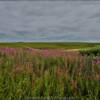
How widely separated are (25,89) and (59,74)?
85 centimetres

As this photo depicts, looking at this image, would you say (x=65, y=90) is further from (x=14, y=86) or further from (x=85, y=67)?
(x=85, y=67)

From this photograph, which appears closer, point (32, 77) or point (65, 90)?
point (65, 90)

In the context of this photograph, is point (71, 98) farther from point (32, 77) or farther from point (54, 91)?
point (32, 77)

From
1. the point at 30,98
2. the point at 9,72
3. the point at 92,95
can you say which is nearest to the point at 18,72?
the point at 9,72

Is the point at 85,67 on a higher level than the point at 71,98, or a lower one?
higher

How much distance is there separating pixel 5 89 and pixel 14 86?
0.15 metres

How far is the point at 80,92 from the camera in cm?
366

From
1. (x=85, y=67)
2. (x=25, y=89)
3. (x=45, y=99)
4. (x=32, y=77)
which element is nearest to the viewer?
(x=45, y=99)

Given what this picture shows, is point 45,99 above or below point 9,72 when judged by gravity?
below

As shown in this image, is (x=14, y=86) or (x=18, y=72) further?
(x=18, y=72)

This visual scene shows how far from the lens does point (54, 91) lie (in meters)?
3.54

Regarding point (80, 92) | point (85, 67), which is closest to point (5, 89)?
point (80, 92)

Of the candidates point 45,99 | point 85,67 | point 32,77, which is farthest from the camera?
point 85,67

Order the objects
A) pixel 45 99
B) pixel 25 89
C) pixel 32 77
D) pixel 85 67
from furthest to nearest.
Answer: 1. pixel 85 67
2. pixel 32 77
3. pixel 25 89
4. pixel 45 99
